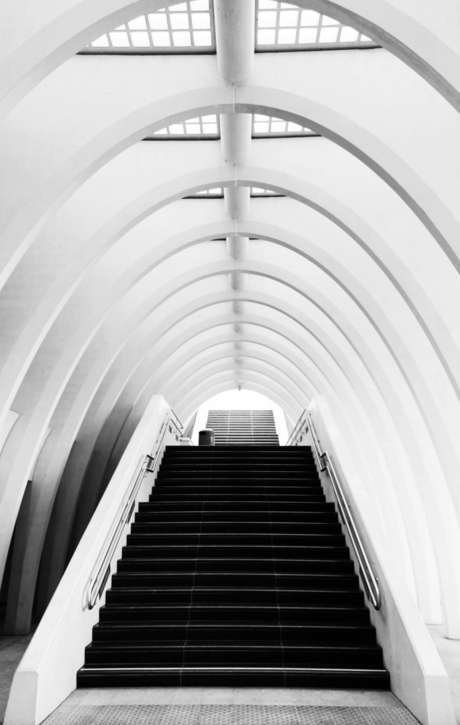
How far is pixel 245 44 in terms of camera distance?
754 cm

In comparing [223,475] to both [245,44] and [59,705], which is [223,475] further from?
[245,44]

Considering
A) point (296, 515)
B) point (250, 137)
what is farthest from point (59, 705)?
point (250, 137)

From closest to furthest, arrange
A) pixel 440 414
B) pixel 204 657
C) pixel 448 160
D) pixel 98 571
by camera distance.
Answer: pixel 204 657
pixel 98 571
pixel 448 160
pixel 440 414

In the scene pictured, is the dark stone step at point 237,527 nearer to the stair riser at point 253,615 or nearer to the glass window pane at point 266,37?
the stair riser at point 253,615

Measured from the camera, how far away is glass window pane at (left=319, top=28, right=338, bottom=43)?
27.2 ft

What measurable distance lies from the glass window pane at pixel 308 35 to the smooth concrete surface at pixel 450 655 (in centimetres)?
873

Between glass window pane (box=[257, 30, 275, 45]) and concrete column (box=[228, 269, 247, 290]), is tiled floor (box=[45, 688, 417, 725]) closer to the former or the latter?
glass window pane (box=[257, 30, 275, 45])

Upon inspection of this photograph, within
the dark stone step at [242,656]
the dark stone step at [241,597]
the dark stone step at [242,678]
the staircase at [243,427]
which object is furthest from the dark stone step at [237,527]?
the staircase at [243,427]

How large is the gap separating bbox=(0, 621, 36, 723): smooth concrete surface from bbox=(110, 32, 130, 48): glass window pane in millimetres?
8496

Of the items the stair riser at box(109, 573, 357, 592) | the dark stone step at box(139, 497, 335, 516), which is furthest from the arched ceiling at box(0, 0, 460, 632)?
the stair riser at box(109, 573, 357, 592)

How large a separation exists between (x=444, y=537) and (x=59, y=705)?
942 cm

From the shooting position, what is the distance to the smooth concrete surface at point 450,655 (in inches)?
328

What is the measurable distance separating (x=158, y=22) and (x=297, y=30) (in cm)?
190

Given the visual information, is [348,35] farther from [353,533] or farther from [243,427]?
[243,427]
